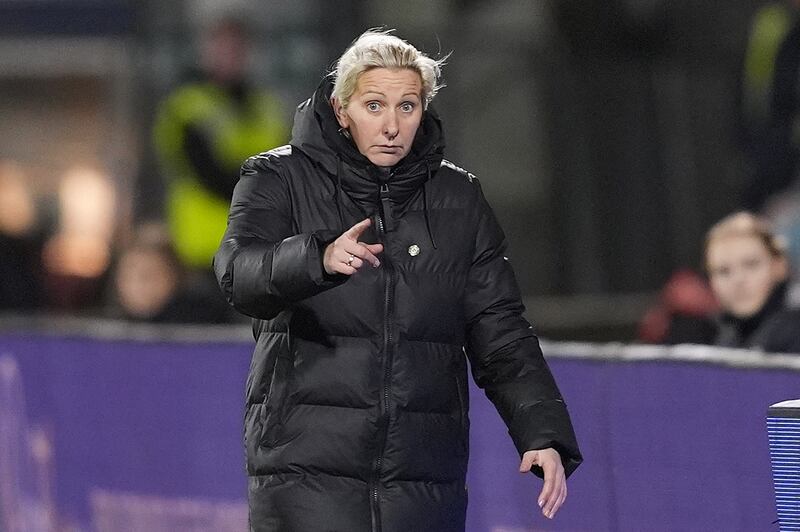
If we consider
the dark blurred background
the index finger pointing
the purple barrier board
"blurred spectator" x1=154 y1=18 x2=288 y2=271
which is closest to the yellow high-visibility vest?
"blurred spectator" x1=154 y1=18 x2=288 y2=271

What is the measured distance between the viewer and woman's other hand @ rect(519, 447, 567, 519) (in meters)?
4.97

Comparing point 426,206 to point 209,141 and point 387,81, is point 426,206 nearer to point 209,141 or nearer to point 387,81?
point 387,81

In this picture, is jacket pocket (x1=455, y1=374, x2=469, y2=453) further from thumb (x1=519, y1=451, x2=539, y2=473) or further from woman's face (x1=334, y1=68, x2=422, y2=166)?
woman's face (x1=334, y1=68, x2=422, y2=166)

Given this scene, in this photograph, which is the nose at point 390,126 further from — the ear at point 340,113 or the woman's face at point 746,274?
the woman's face at point 746,274

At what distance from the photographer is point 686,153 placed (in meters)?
12.5

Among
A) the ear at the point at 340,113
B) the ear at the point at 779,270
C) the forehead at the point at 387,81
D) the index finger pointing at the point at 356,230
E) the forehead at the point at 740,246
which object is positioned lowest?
the index finger pointing at the point at 356,230

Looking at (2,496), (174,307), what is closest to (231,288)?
(2,496)

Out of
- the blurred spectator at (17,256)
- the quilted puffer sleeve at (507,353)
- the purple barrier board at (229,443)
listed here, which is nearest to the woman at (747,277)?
the purple barrier board at (229,443)

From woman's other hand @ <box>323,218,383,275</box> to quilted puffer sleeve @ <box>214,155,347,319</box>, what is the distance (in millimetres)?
58

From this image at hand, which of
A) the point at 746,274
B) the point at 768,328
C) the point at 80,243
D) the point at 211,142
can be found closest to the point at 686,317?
the point at 746,274

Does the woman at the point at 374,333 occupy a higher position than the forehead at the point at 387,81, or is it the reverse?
the forehead at the point at 387,81

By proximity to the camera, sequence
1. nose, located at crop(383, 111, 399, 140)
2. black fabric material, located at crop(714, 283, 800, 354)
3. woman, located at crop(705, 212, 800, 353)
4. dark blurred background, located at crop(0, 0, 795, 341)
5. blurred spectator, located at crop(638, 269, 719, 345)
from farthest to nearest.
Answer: dark blurred background, located at crop(0, 0, 795, 341), blurred spectator, located at crop(638, 269, 719, 345), woman, located at crop(705, 212, 800, 353), black fabric material, located at crop(714, 283, 800, 354), nose, located at crop(383, 111, 399, 140)

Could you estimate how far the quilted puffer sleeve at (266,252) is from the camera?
471 cm

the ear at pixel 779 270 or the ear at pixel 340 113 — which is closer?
the ear at pixel 340 113
